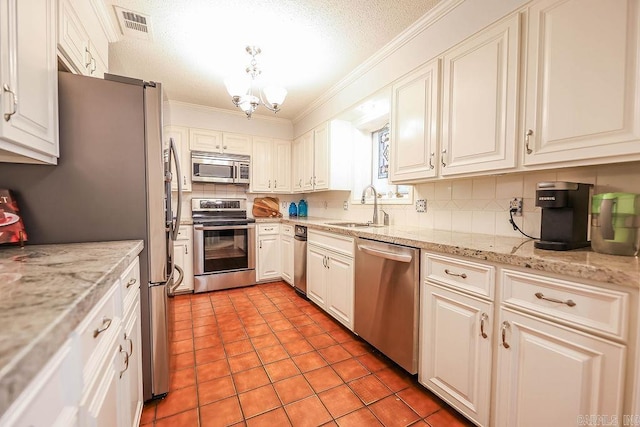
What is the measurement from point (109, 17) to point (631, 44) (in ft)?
9.82

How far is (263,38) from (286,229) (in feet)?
7.24

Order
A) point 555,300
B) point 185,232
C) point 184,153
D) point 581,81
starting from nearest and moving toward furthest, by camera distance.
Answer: point 555,300 < point 581,81 < point 185,232 < point 184,153

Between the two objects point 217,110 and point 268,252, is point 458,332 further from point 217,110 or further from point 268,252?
point 217,110

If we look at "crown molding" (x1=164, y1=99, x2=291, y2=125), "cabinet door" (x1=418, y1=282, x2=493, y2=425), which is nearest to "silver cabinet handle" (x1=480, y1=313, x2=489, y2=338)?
"cabinet door" (x1=418, y1=282, x2=493, y2=425)

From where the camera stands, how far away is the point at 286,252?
3658 millimetres

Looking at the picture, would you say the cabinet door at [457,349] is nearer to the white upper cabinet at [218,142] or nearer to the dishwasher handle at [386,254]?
the dishwasher handle at [386,254]

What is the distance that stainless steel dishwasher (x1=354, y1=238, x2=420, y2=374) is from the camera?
5.34 ft

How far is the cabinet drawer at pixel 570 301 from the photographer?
34.9 inches

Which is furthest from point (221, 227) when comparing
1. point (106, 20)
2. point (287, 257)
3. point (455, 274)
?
point (455, 274)

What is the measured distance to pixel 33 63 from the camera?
1060mm

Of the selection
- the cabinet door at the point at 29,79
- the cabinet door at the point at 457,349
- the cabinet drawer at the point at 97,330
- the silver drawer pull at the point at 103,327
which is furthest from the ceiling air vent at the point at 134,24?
the cabinet door at the point at 457,349

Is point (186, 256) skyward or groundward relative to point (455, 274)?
groundward

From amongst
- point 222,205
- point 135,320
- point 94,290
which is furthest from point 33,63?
point 222,205

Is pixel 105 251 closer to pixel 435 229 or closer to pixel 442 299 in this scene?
pixel 442 299
